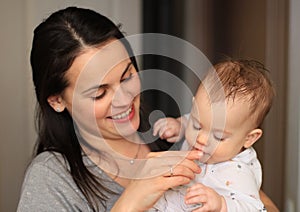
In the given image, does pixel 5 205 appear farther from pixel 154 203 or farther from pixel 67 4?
pixel 154 203

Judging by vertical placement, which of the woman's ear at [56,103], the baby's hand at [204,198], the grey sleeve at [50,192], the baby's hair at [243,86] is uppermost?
the baby's hair at [243,86]

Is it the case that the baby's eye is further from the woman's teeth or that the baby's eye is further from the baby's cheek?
the woman's teeth

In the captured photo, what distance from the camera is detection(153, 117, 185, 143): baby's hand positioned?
1366 millimetres

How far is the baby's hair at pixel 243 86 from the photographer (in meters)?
1.17

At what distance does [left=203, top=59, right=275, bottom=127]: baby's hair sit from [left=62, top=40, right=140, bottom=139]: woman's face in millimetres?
176

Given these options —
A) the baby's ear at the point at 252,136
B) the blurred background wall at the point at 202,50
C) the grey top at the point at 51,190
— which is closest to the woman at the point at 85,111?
the grey top at the point at 51,190

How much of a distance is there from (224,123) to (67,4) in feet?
3.08

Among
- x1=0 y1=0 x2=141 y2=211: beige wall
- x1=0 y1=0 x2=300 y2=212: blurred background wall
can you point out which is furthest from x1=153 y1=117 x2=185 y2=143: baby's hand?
x1=0 y1=0 x2=141 y2=211: beige wall


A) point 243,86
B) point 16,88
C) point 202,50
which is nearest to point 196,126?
point 243,86

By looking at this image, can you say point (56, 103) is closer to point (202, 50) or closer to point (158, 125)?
point (158, 125)

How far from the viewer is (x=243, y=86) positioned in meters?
1.18

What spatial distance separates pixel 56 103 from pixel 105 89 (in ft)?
0.53

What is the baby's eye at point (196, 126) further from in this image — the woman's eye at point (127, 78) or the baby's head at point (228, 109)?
the woman's eye at point (127, 78)

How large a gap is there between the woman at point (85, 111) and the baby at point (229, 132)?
0.07 m
